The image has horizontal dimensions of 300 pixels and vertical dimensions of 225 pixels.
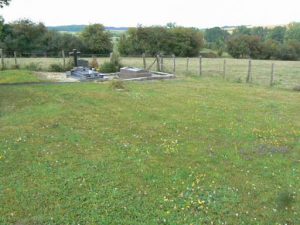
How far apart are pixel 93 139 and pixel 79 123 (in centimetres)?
158

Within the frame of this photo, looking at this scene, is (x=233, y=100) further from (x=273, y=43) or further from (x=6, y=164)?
(x=273, y=43)

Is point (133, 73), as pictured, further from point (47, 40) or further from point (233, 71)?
point (47, 40)

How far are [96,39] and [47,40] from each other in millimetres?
5406

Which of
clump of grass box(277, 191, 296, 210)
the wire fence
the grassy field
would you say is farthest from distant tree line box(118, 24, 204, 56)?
clump of grass box(277, 191, 296, 210)

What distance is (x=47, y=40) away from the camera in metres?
40.2

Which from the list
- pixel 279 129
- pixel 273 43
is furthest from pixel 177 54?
pixel 279 129

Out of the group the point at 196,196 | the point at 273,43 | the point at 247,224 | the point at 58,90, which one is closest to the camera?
the point at 247,224

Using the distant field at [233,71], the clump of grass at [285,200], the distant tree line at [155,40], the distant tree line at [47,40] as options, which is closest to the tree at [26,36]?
the distant tree line at [47,40]

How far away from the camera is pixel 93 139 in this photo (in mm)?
8859

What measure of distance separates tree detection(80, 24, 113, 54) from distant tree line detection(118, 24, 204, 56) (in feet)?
8.58

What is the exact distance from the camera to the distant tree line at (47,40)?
38625 mm

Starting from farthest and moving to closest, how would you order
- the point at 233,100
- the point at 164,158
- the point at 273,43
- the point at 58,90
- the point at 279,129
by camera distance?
the point at 273,43, the point at 58,90, the point at 233,100, the point at 279,129, the point at 164,158

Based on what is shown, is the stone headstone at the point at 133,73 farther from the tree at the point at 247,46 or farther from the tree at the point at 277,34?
the tree at the point at 277,34

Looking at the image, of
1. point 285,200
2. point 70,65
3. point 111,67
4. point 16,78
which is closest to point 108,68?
point 111,67
